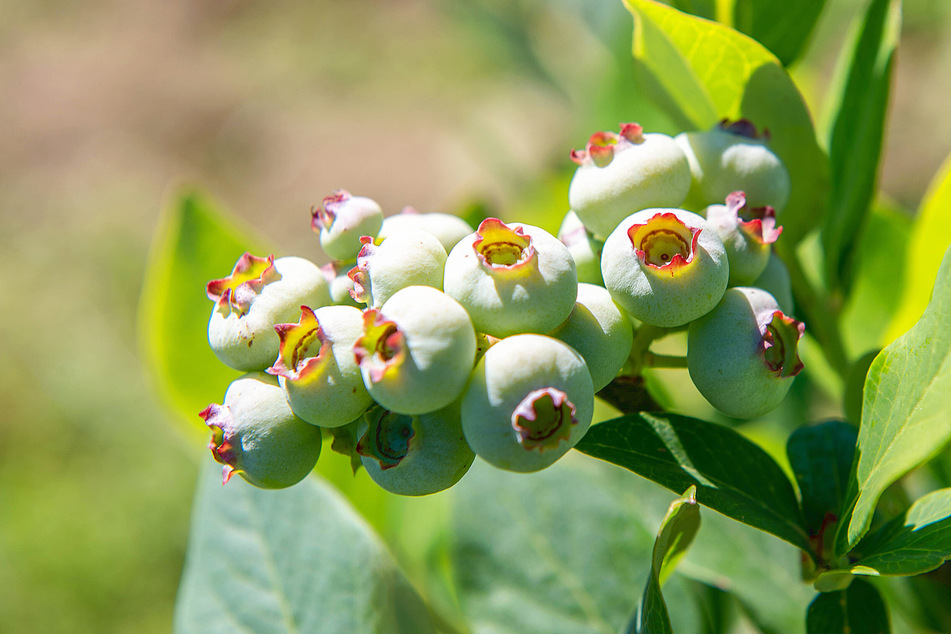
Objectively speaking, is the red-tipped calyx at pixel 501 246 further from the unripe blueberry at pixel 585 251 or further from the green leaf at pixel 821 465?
the green leaf at pixel 821 465

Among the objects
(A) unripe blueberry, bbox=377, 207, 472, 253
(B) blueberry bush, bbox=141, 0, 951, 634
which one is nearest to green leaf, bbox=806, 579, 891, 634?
(B) blueberry bush, bbox=141, 0, 951, 634

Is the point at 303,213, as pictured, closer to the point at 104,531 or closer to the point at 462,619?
the point at 104,531

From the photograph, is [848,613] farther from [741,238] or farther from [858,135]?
[858,135]

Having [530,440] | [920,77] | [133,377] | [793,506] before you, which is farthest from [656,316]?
[920,77]

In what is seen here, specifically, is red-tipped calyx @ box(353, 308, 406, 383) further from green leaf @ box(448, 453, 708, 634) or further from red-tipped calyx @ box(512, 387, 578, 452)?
green leaf @ box(448, 453, 708, 634)

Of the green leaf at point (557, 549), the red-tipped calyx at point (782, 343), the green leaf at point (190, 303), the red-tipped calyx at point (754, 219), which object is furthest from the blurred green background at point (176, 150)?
the red-tipped calyx at point (782, 343)

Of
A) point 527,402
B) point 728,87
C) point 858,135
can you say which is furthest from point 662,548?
point 858,135
